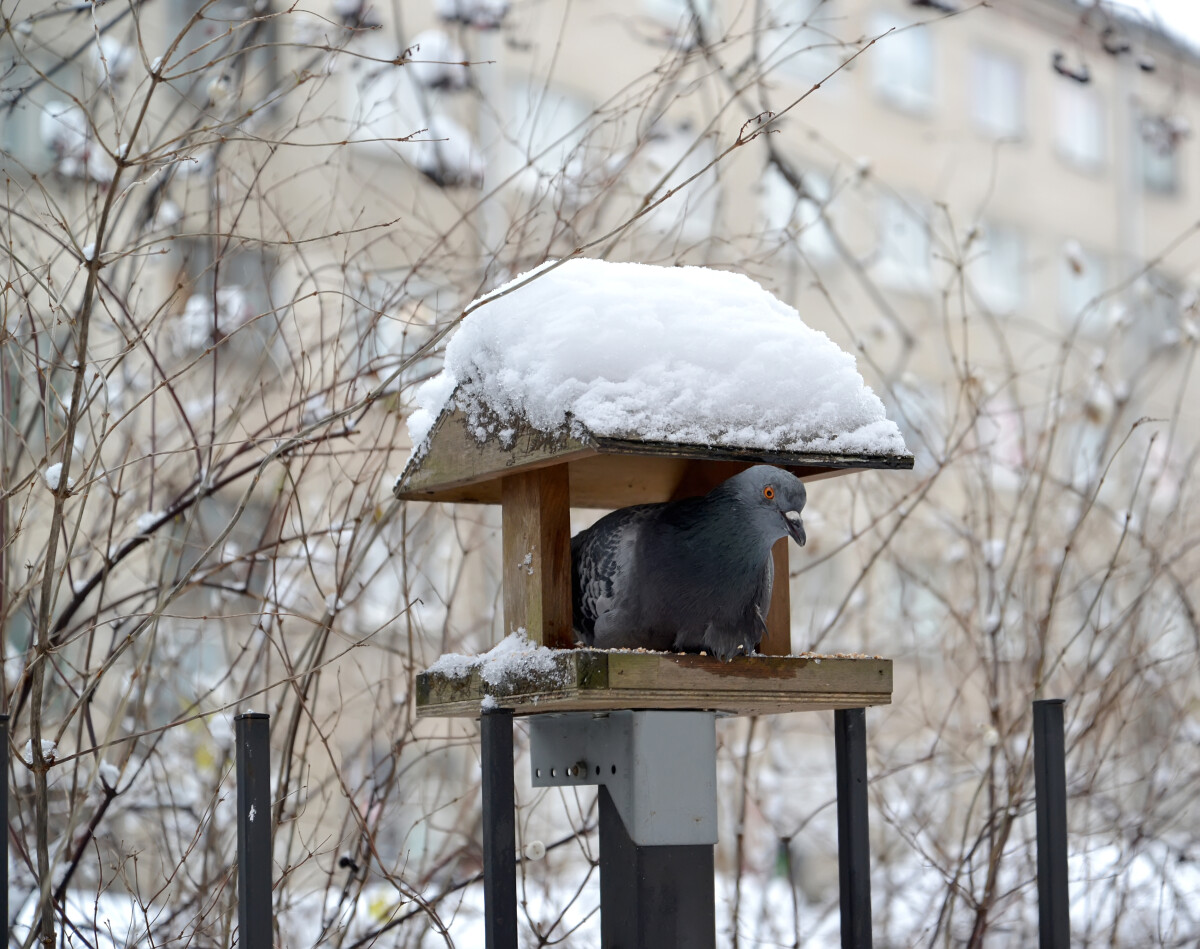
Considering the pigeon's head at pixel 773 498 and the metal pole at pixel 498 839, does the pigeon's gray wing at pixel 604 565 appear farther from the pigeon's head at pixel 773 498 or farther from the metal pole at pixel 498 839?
the metal pole at pixel 498 839

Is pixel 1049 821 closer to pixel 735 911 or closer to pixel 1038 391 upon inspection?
pixel 735 911

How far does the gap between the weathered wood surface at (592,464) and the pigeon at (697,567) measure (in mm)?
77

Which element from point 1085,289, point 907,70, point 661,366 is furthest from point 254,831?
point 1085,289

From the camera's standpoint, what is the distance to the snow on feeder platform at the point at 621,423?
204 cm

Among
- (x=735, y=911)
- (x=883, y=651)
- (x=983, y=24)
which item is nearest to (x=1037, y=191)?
(x=983, y=24)

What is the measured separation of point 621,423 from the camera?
1.99 m

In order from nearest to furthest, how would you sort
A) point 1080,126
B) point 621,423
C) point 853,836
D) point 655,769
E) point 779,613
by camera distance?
point 621,423
point 655,769
point 853,836
point 779,613
point 1080,126

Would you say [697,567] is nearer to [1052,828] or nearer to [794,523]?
[794,523]

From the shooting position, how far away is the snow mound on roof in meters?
2.05

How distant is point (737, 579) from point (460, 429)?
558 mm

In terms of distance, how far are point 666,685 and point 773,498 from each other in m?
0.35

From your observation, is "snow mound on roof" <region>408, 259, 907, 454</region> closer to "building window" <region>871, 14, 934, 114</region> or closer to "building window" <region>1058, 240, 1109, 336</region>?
"building window" <region>871, 14, 934, 114</region>

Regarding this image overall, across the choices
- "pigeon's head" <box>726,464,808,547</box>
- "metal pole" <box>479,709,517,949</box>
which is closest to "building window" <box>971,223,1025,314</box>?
"pigeon's head" <box>726,464,808,547</box>

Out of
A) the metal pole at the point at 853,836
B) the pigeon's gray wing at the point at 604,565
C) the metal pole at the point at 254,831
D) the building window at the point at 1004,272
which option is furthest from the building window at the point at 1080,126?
the metal pole at the point at 254,831
